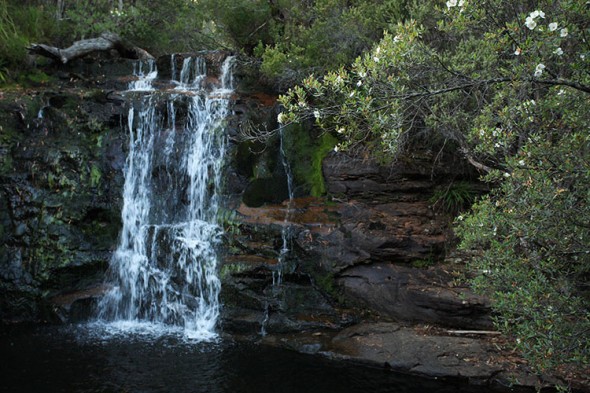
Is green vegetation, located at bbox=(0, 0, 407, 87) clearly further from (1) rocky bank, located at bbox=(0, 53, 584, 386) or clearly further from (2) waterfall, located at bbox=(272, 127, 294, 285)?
(2) waterfall, located at bbox=(272, 127, 294, 285)

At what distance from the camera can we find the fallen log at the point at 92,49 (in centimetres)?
1227

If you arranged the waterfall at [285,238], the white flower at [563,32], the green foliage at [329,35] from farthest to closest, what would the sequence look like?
1. the green foliage at [329,35]
2. the waterfall at [285,238]
3. the white flower at [563,32]

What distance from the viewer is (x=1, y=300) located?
909cm

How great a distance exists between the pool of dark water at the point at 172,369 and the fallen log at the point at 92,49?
734 centimetres

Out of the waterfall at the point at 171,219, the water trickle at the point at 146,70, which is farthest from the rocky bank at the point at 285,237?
the water trickle at the point at 146,70

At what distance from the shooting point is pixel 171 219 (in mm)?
10172

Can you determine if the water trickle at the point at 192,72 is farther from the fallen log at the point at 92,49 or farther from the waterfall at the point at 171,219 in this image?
the fallen log at the point at 92,49

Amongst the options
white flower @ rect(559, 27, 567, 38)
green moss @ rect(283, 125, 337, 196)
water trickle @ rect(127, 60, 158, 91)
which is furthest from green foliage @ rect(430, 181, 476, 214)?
water trickle @ rect(127, 60, 158, 91)

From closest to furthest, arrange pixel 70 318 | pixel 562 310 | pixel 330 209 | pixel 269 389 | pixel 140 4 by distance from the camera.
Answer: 1. pixel 562 310
2. pixel 269 389
3. pixel 70 318
4. pixel 330 209
5. pixel 140 4

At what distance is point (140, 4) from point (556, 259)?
47.9 feet

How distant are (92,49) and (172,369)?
9770mm

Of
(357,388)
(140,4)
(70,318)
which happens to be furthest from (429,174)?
(140,4)

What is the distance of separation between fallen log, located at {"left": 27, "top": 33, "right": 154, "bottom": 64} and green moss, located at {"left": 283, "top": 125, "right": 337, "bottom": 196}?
6565 millimetres

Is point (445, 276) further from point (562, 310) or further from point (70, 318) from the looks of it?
point (70, 318)
